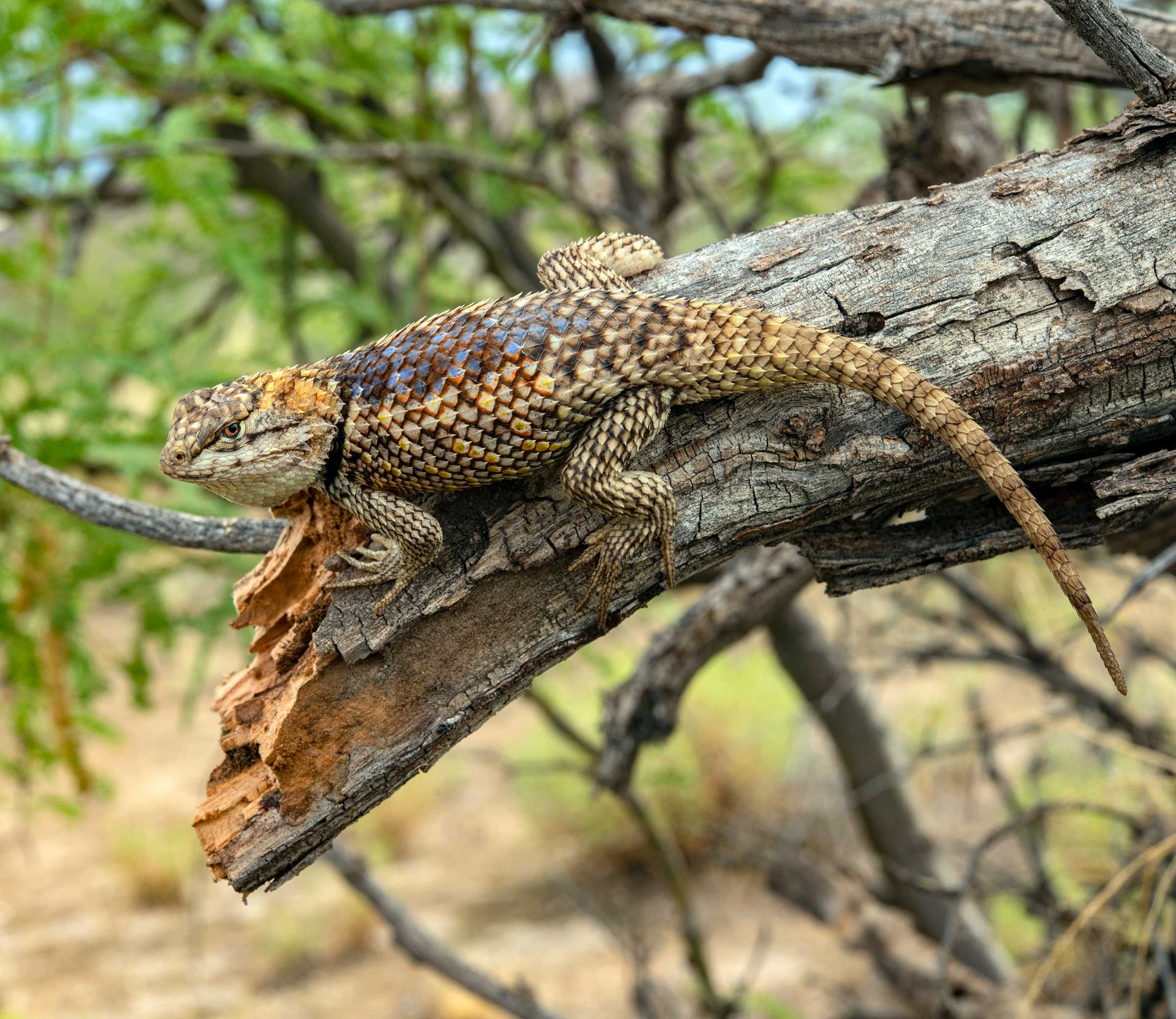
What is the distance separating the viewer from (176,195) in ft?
15.5

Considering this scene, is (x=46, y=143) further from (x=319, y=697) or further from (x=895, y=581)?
(x=895, y=581)

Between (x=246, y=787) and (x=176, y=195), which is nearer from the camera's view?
(x=246, y=787)

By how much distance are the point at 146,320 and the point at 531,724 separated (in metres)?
8.20

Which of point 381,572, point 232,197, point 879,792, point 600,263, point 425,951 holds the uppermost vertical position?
point 232,197

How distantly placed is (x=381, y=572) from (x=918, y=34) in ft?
9.47

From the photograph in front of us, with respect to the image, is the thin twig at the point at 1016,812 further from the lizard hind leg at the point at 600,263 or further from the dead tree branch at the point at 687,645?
the lizard hind leg at the point at 600,263

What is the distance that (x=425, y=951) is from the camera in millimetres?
4672

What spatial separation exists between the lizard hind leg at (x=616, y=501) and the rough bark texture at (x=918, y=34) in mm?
2099

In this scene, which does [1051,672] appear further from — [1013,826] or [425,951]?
[425,951]

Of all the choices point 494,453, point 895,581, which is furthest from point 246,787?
point 895,581

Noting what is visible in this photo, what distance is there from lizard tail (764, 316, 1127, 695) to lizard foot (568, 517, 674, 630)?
22.8 inches

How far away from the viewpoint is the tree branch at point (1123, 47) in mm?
2678

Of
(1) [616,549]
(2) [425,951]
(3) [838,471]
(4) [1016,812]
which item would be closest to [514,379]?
(1) [616,549]

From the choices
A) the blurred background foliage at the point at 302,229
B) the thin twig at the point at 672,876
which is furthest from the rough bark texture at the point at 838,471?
the thin twig at the point at 672,876
